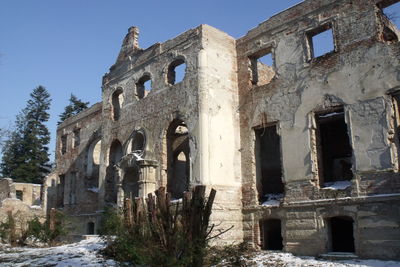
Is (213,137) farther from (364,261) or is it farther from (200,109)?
(364,261)

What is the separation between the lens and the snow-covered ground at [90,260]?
9.93 m

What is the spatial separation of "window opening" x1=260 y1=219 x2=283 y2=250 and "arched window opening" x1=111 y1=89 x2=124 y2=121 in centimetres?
863

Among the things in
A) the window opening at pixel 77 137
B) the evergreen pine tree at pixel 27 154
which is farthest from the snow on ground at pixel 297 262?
the evergreen pine tree at pixel 27 154

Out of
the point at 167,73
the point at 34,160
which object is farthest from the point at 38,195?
the point at 167,73

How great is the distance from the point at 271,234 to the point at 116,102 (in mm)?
9369

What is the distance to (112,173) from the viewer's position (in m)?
18.1

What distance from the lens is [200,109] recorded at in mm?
13625

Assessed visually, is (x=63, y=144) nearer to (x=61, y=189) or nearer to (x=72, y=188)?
(x=61, y=189)

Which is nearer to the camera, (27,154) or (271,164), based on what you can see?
(271,164)

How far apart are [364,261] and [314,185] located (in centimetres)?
257

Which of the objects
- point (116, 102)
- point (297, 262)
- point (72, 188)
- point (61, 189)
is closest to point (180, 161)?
point (116, 102)

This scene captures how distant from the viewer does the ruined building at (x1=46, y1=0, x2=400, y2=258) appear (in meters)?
10.9

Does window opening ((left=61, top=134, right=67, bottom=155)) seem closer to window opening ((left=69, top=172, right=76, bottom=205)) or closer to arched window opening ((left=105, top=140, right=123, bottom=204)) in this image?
window opening ((left=69, top=172, right=76, bottom=205))

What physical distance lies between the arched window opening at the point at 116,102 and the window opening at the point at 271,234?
863 centimetres
